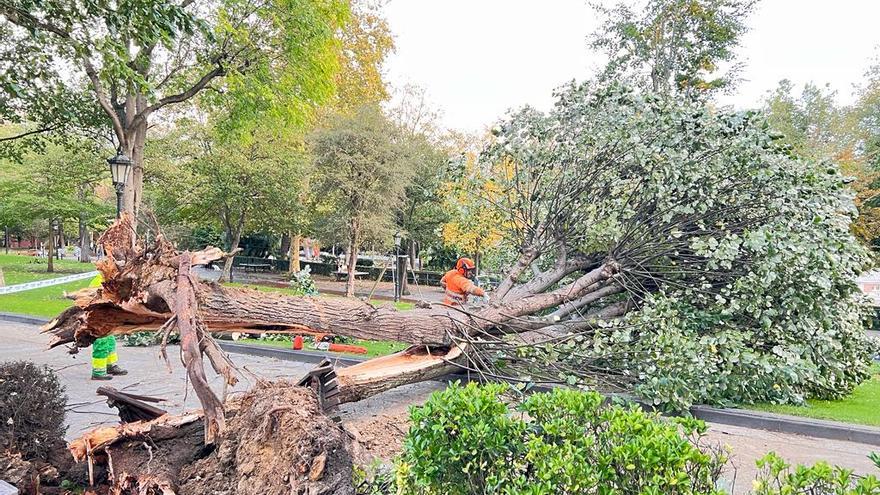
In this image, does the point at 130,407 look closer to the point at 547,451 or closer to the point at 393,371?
the point at 393,371

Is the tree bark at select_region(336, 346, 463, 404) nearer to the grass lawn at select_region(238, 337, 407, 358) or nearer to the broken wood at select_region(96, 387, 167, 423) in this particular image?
the broken wood at select_region(96, 387, 167, 423)

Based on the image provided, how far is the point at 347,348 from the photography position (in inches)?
350

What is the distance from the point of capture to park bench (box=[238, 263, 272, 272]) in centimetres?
3066

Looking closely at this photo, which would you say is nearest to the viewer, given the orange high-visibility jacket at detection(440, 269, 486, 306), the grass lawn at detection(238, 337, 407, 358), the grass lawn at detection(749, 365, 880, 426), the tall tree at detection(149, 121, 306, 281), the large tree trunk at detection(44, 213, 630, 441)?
the large tree trunk at detection(44, 213, 630, 441)

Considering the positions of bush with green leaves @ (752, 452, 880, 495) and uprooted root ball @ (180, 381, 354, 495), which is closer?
bush with green leaves @ (752, 452, 880, 495)

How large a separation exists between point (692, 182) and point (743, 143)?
73 cm

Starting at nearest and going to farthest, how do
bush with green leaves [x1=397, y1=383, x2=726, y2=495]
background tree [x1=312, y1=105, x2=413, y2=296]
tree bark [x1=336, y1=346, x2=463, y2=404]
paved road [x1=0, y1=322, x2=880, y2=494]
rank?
1. bush with green leaves [x1=397, y1=383, x2=726, y2=495]
2. paved road [x1=0, y1=322, x2=880, y2=494]
3. tree bark [x1=336, y1=346, x2=463, y2=404]
4. background tree [x1=312, y1=105, x2=413, y2=296]

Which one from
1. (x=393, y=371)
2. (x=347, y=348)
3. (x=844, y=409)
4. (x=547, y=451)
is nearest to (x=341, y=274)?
(x=347, y=348)

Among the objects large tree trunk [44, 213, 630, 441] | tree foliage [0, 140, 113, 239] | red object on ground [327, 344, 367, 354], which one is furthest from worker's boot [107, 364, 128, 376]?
tree foliage [0, 140, 113, 239]

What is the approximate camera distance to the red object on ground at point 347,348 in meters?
8.78

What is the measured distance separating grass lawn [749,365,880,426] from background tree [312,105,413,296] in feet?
46.7

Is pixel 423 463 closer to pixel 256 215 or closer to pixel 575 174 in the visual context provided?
pixel 575 174

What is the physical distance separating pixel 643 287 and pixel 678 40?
521 inches

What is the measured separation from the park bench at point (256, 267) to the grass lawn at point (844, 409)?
94.3ft
